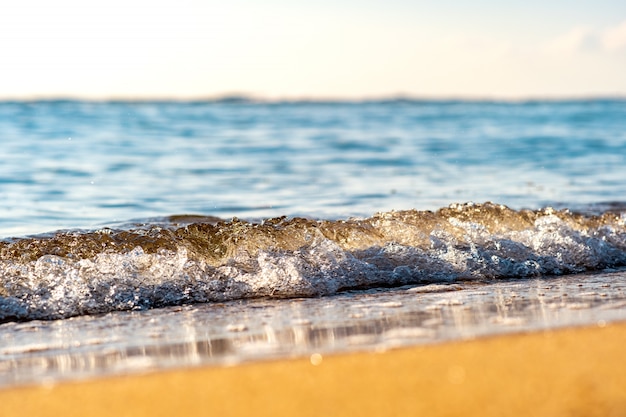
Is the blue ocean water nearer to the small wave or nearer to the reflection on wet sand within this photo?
the small wave

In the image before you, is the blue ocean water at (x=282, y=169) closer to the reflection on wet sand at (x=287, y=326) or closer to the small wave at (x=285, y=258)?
the small wave at (x=285, y=258)

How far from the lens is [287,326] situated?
387cm

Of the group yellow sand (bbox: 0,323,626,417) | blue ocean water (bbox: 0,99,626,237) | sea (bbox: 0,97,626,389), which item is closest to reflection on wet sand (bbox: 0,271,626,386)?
sea (bbox: 0,97,626,389)

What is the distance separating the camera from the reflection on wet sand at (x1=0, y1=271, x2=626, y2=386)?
10.7ft

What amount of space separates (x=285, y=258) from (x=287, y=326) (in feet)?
4.60

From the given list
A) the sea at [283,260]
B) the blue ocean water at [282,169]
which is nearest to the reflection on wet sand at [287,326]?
the sea at [283,260]

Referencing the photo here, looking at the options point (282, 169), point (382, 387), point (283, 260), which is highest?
point (282, 169)

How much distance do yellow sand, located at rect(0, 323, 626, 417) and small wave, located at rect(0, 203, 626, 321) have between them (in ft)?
6.05

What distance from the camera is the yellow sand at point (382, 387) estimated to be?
2555 mm

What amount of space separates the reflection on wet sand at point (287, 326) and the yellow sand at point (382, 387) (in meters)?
0.19

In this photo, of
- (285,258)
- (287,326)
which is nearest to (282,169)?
(285,258)

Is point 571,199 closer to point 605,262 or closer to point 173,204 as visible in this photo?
point 605,262

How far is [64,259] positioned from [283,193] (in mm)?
4403

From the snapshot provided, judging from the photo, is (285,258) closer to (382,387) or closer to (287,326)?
(287,326)
